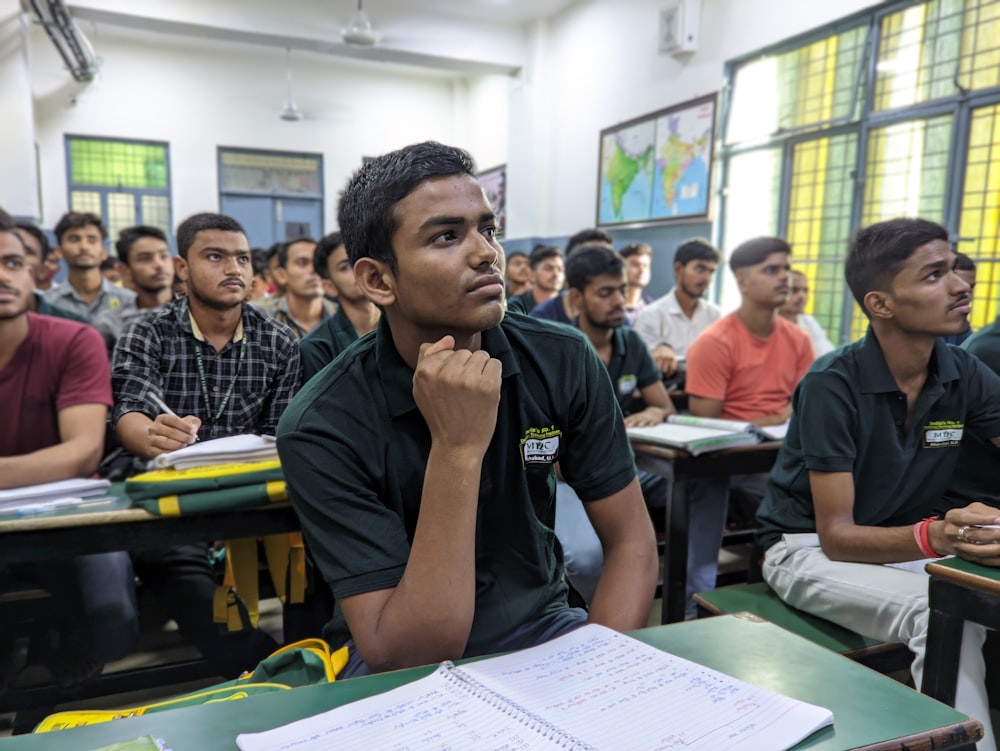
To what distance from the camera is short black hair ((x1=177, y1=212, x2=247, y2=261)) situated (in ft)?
7.14

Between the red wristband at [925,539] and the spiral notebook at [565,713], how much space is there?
2.66 feet

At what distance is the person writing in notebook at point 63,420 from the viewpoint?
179cm

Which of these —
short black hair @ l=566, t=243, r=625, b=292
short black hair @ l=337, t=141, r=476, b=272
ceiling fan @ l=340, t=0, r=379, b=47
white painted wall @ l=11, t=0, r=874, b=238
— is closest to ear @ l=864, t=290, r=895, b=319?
short black hair @ l=337, t=141, r=476, b=272

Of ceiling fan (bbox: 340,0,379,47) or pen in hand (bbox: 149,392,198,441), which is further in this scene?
ceiling fan (bbox: 340,0,379,47)

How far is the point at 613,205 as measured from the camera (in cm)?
A: 662

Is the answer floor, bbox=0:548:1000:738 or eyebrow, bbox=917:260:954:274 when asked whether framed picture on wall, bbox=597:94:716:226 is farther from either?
eyebrow, bbox=917:260:954:274

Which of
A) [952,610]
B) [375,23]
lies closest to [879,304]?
[952,610]

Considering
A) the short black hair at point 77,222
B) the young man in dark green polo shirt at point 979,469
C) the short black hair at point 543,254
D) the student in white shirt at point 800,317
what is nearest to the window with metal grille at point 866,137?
the student in white shirt at point 800,317

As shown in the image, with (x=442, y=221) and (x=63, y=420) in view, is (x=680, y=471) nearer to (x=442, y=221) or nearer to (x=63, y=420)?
(x=442, y=221)

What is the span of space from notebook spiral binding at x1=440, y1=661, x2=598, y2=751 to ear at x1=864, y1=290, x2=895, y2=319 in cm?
137

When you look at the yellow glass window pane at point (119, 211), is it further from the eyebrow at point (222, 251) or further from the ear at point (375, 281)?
the ear at point (375, 281)

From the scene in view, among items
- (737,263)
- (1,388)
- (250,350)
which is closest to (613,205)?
(737,263)

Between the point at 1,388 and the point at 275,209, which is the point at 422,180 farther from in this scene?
the point at 275,209

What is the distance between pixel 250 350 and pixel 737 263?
6.44 feet
